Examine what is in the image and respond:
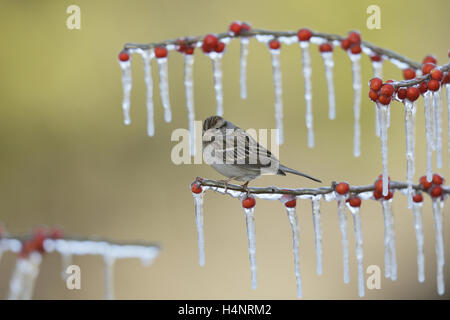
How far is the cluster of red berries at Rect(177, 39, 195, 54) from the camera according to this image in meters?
2.42

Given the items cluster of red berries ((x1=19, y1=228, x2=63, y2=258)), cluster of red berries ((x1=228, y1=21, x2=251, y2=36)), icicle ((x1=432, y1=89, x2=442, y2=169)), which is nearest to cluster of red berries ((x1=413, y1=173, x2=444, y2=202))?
icicle ((x1=432, y1=89, x2=442, y2=169))

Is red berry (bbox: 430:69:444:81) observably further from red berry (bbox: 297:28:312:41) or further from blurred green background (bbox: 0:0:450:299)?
blurred green background (bbox: 0:0:450:299)

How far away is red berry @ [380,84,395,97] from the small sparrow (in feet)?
2.64

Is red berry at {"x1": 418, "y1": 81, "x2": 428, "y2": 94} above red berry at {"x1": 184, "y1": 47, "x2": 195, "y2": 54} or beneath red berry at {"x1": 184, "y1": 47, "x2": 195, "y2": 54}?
beneath

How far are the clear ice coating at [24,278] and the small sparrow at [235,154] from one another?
4.19ft

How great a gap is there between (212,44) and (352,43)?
573mm

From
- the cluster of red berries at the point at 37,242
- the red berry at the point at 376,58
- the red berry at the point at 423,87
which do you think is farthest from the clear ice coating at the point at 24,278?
the red berry at the point at 376,58

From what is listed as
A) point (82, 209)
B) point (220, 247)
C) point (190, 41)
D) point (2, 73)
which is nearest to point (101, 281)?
point (82, 209)

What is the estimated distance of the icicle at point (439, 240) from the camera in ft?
7.18

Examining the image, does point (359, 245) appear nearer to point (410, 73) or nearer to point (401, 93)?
point (401, 93)

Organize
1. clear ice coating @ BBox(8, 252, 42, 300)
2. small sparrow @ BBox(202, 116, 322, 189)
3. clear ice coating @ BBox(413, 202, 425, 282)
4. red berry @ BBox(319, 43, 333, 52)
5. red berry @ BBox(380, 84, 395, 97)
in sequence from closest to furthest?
clear ice coating @ BBox(8, 252, 42, 300) → red berry @ BBox(380, 84, 395, 97) → clear ice coating @ BBox(413, 202, 425, 282) → red berry @ BBox(319, 43, 333, 52) → small sparrow @ BBox(202, 116, 322, 189)

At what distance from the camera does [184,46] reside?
2.43 metres

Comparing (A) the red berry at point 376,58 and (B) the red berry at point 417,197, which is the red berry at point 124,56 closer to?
(A) the red berry at point 376,58

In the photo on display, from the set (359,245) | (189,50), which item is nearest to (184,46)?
(189,50)
